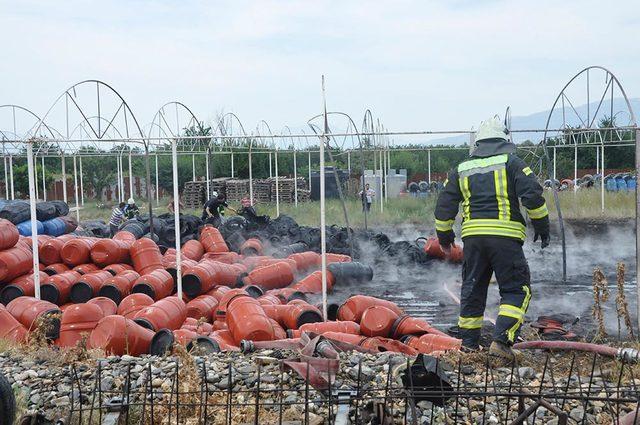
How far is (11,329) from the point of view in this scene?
722cm

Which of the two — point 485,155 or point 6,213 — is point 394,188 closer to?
point 6,213

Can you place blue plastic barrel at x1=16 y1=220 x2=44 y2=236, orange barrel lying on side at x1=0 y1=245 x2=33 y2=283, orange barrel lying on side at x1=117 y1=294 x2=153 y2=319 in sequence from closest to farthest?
orange barrel lying on side at x1=117 y1=294 x2=153 y2=319
orange barrel lying on side at x1=0 y1=245 x2=33 y2=283
blue plastic barrel at x1=16 y1=220 x2=44 y2=236

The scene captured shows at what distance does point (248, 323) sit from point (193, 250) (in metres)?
5.23

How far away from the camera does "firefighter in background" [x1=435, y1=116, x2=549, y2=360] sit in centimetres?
569

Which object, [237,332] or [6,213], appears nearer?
[237,332]

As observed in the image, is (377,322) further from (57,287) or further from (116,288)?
(57,287)

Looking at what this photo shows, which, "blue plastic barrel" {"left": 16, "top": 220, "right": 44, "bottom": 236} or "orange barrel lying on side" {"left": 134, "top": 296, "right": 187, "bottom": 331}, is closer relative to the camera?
"orange barrel lying on side" {"left": 134, "top": 296, "right": 187, "bottom": 331}

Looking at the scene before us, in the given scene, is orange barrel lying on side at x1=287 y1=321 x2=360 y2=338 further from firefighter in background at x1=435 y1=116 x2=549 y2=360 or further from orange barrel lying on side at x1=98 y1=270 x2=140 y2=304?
orange barrel lying on side at x1=98 y1=270 x2=140 y2=304

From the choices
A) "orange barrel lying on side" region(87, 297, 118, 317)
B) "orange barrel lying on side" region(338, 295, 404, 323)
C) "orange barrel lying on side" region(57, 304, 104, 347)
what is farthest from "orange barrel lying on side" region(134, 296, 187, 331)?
"orange barrel lying on side" region(338, 295, 404, 323)

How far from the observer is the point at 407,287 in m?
11.9

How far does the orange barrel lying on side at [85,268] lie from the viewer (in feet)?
32.0

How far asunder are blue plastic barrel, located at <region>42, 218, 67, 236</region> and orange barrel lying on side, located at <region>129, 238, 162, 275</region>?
3338 millimetres

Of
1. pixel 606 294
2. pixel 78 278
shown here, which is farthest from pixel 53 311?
pixel 606 294

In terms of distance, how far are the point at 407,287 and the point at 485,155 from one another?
246 inches
